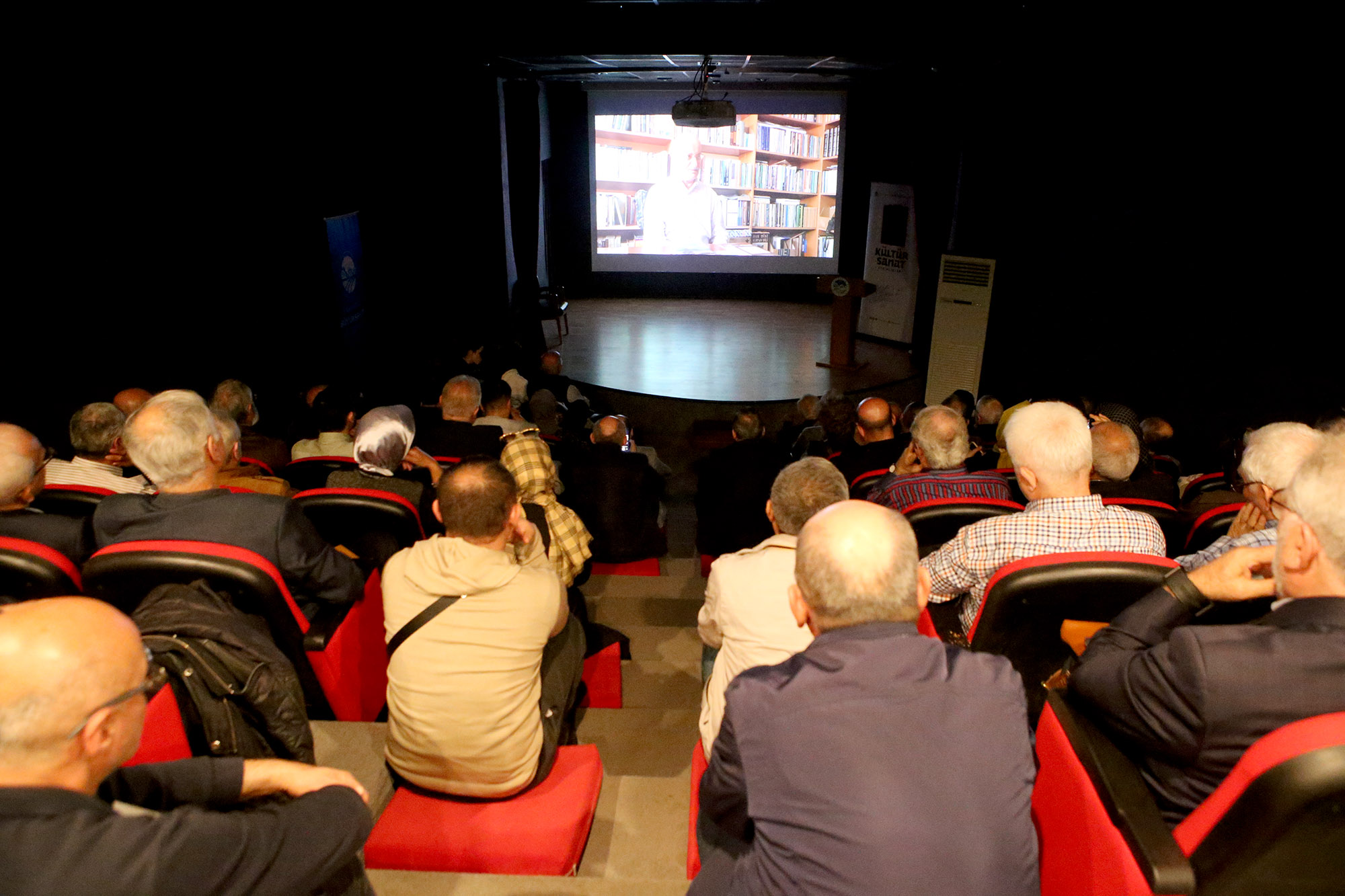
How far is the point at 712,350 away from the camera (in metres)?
10.1

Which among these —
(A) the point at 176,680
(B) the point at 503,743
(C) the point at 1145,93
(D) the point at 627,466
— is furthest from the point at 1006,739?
(C) the point at 1145,93

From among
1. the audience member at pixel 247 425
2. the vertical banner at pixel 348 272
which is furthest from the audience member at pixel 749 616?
the vertical banner at pixel 348 272

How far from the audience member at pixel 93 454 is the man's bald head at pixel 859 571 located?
9.57 ft

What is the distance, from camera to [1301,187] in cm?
515

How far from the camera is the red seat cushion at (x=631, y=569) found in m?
4.43

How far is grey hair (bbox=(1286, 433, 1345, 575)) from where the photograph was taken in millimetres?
1392

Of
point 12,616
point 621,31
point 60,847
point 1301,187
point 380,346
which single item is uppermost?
point 621,31

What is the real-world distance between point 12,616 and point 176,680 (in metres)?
0.62

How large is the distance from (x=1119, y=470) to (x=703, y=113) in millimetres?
6595

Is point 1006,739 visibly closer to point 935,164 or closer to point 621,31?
point 621,31

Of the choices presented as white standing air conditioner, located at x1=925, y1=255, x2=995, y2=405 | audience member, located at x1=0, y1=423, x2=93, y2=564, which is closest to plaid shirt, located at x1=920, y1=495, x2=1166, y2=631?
audience member, located at x1=0, y1=423, x2=93, y2=564

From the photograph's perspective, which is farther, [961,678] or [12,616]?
[961,678]

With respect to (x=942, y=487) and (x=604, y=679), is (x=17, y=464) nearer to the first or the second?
(x=604, y=679)

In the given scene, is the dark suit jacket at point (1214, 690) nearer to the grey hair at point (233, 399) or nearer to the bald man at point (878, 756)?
the bald man at point (878, 756)
